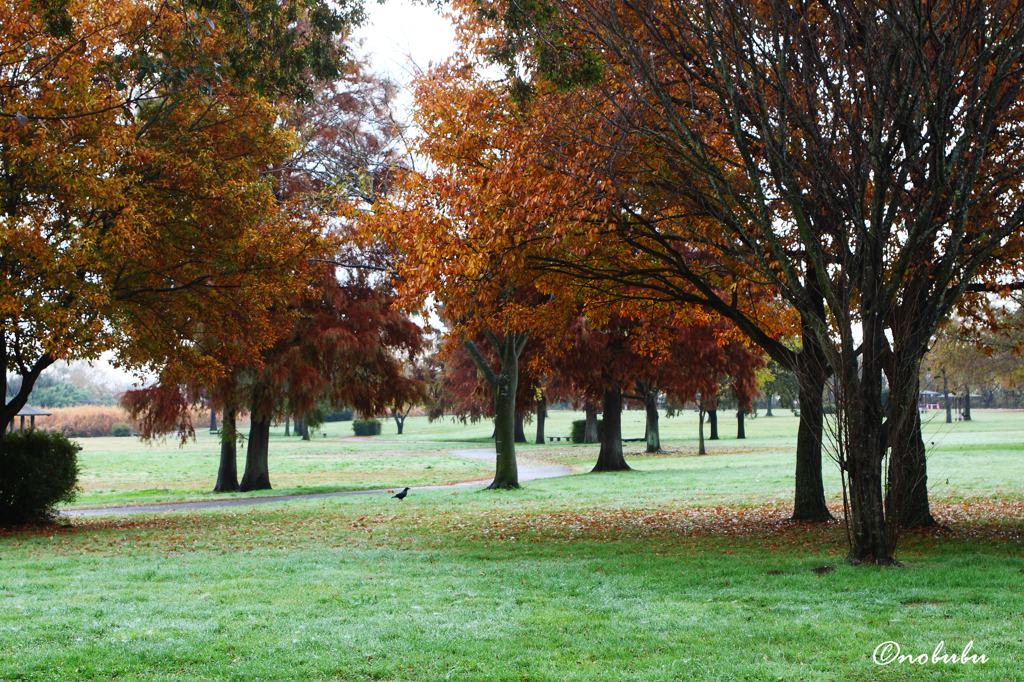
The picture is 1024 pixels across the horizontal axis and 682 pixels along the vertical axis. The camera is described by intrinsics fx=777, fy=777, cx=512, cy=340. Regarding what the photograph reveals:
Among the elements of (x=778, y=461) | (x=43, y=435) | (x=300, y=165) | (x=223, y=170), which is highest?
(x=300, y=165)

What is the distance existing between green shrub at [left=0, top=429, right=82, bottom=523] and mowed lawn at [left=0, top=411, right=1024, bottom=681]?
2.89 ft

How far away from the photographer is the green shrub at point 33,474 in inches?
521

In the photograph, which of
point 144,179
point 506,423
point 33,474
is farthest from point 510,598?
point 506,423

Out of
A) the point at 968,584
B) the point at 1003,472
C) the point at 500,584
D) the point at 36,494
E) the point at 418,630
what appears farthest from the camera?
the point at 1003,472

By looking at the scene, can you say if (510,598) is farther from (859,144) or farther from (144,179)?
(144,179)

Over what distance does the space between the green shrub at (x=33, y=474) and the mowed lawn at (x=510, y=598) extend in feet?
2.89

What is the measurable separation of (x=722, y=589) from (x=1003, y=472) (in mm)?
16665

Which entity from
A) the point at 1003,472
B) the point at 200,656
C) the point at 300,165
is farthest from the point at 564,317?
the point at 1003,472

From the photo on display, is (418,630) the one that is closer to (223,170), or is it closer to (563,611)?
(563,611)

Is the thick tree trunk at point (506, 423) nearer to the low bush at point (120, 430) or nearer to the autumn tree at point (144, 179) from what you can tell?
the autumn tree at point (144, 179)

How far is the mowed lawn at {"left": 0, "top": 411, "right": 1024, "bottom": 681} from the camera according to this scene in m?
4.87

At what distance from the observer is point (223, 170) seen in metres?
12.9

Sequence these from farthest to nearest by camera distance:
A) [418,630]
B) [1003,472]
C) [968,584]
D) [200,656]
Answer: [1003,472], [968,584], [418,630], [200,656]

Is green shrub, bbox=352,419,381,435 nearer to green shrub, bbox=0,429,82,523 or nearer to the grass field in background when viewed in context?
the grass field in background
